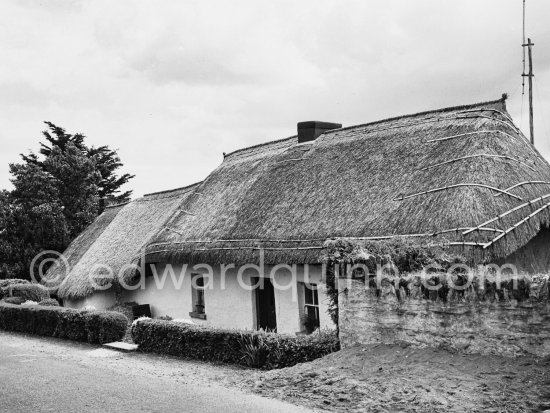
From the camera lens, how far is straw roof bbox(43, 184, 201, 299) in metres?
24.0

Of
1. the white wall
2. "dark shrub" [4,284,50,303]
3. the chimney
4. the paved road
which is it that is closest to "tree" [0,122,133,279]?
"dark shrub" [4,284,50,303]

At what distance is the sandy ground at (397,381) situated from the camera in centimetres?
796

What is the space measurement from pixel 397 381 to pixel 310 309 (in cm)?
766

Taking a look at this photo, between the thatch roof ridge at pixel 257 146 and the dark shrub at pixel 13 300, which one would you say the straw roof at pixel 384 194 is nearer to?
the thatch roof ridge at pixel 257 146

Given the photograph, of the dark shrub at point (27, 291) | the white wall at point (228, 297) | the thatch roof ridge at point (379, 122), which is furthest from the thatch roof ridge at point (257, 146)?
the dark shrub at point (27, 291)

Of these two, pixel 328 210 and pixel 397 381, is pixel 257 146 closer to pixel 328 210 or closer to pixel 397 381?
pixel 328 210

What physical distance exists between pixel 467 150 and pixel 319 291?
5.05 meters

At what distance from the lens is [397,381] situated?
895 cm

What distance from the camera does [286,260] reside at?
16062 mm

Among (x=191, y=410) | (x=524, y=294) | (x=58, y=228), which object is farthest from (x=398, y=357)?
(x=58, y=228)

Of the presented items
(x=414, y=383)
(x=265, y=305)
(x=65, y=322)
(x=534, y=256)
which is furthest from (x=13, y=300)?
(x=414, y=383)

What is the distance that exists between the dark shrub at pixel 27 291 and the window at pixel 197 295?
24.6ft

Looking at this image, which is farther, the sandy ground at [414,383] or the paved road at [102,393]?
the paved road at [102,393]

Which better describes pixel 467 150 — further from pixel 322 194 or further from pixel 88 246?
pixel 88 246
